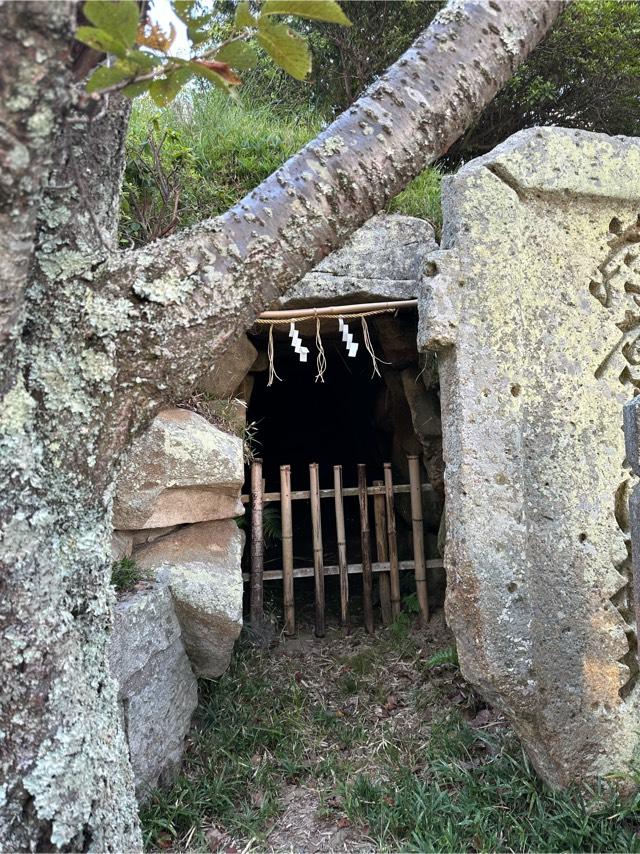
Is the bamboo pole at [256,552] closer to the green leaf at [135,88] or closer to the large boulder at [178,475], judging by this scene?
the large boulder at [178,475]

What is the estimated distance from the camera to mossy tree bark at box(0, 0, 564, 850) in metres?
0.99

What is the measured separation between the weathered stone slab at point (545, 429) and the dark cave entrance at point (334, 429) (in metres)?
1.27

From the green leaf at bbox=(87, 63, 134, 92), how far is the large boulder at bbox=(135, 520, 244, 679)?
242cm

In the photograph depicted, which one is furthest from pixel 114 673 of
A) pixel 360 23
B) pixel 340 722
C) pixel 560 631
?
pixel 360 23

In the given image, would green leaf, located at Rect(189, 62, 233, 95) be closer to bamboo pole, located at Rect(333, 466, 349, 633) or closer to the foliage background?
the foliage background

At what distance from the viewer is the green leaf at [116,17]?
76cm

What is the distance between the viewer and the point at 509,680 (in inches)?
97.6

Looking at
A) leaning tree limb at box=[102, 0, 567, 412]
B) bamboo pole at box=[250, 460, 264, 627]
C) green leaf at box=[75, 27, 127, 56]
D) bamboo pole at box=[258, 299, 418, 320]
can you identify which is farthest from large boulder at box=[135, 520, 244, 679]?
green leaf at box=[75, 27, 127, 56]

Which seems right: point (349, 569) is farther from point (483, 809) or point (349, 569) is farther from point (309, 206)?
point (309, 206)

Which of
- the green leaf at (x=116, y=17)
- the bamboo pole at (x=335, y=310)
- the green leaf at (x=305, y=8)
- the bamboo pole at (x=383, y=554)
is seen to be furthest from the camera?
the bamboo pole at (x=383, y=554)

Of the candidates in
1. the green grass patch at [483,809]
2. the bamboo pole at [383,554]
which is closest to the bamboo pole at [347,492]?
the bamboo pole at [383,554]

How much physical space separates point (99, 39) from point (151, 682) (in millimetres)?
2534

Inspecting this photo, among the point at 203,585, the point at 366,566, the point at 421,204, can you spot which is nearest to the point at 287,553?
the point at 366,566

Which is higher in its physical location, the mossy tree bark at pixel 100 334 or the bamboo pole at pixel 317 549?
the mossy tree bark at pixel 100 334
